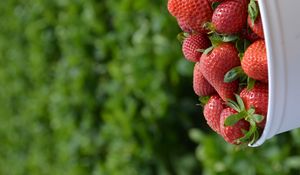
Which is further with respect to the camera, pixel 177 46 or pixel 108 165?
pixel 108 165

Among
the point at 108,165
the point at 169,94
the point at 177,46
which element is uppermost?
the point at 177,46

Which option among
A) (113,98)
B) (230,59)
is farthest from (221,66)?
(113,98)

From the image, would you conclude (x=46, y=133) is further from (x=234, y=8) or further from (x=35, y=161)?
(x=234, y=8)

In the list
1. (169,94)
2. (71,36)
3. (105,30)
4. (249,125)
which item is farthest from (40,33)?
(249,125)

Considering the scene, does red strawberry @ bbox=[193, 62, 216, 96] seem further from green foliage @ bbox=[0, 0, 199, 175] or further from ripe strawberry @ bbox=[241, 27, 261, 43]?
green foliage @ bbox=[0, 0, 199, 175]

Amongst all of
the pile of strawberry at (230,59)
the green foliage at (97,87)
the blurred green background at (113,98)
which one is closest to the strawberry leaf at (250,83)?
the pile of strawberry at (230,59)

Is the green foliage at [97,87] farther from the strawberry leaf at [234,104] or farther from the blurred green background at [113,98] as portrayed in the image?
the strawberry leaf at [234,104]
